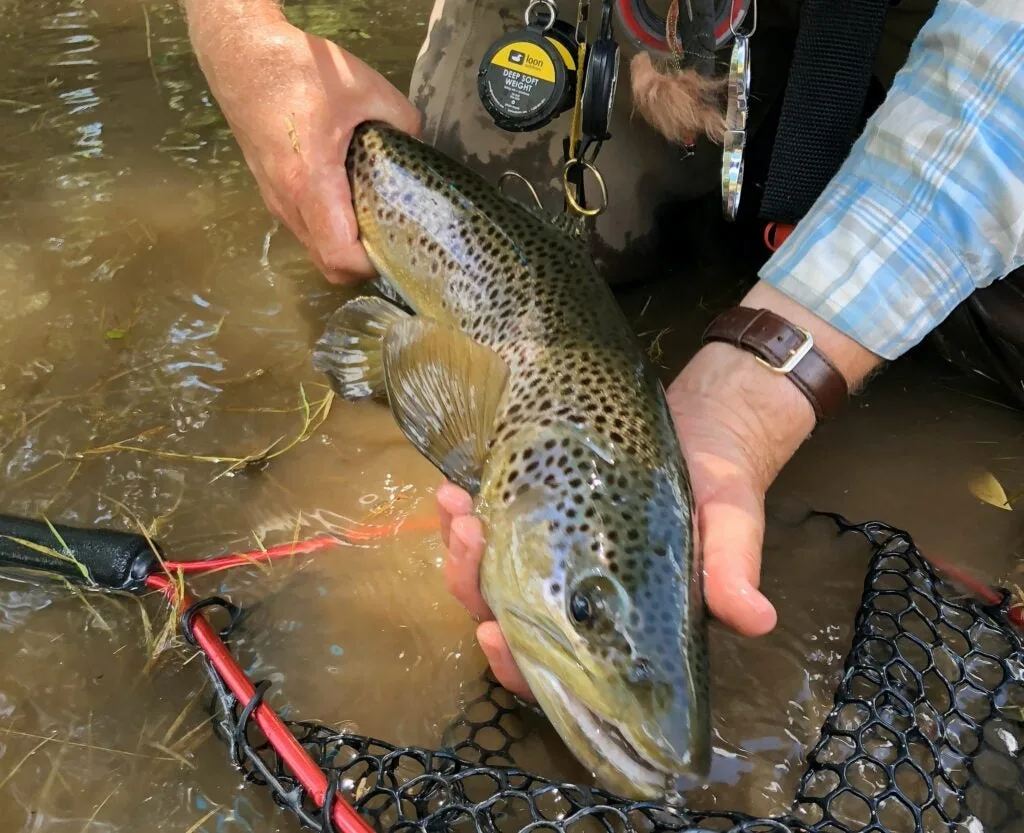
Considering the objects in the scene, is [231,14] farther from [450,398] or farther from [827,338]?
[827,338]

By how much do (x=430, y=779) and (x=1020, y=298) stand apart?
76.6 inches

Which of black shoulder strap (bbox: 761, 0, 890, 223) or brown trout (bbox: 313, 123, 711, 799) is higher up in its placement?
black shoulder strap (bbox: 761, 0, 890, 223)

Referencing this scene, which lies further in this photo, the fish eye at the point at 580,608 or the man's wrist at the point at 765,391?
the man's wrist at the point at 765,391

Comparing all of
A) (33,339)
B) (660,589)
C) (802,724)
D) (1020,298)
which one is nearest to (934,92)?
(1020,298)

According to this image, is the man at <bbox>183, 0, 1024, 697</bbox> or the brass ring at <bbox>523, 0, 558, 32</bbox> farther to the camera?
the brass ring at <bbox>523, 0, 558, 32</bbox>

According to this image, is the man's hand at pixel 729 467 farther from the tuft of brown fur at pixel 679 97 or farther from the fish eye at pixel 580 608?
the tuft of brown fur at pixel 679 97

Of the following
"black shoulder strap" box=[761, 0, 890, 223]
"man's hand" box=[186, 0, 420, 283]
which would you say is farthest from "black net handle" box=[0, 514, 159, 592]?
"black shoulder strap" box=[761, 0, 890, 223]

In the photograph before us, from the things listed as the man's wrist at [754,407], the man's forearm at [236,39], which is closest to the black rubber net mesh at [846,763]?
the man's wrist at [754,407]

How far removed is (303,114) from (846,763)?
2144mm

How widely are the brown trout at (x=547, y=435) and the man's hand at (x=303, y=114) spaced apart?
2.8 inches

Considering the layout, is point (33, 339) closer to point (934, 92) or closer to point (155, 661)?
point (155, 661)

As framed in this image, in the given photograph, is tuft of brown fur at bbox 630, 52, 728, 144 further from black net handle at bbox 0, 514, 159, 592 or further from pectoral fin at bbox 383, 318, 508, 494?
black net handle at bbox 0, 514, 159, 592

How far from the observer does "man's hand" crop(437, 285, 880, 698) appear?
4.80ft

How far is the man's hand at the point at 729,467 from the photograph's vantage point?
146 cm
